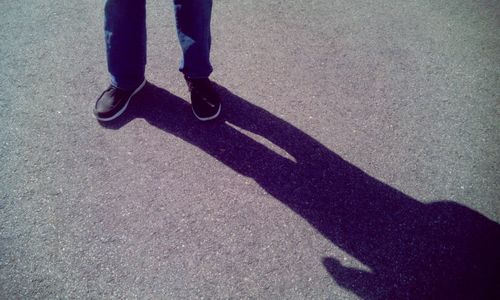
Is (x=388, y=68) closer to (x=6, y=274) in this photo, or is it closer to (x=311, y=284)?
(x=311, y=284)

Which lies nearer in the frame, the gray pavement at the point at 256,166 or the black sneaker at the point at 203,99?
the gray pavement at the point at 256,166

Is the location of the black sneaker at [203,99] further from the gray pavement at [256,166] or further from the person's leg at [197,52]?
the gray pavement at [256,166]

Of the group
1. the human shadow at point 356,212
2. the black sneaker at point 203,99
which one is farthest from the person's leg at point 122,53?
the black sneaker at point 203,99

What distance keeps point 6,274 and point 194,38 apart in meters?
1.83

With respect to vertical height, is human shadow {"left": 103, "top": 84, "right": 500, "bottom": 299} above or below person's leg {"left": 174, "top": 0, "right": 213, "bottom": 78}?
below

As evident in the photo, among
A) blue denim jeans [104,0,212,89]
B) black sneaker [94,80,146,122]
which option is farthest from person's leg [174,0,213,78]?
black sneaker [94,80,146,122]

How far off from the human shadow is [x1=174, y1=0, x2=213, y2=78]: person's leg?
38 centimetres

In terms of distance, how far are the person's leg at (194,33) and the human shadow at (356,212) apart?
1.26 ft

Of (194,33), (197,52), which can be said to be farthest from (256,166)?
(194,33)

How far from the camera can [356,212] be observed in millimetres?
2020

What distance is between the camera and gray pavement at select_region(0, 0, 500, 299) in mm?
1777

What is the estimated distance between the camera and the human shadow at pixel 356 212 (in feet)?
5.94

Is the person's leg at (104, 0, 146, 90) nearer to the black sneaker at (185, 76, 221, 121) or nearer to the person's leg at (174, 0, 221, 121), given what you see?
the person's leg at (174, 0, 221, 121)

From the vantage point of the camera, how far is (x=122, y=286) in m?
1.69
